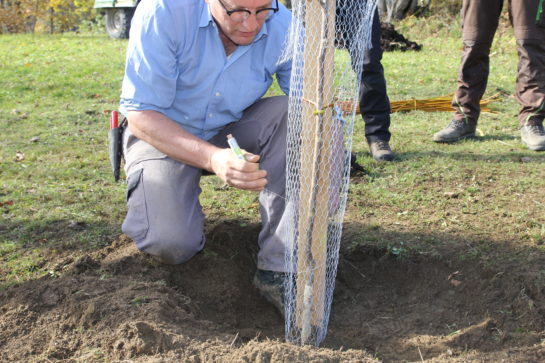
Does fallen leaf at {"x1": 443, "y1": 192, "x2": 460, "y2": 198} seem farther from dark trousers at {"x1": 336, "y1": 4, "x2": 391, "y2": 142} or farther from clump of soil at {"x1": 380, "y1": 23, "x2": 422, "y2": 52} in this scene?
clump of soil at {"x1": 380, "y1": 23, "x2": 422, "y2": 52}

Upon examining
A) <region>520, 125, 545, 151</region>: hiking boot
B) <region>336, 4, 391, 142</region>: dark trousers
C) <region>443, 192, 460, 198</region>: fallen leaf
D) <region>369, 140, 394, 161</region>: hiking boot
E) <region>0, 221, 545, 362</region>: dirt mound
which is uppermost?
<region>336, 4, 391, 142</region>: dark trousers

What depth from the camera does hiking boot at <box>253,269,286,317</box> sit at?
2.61 m

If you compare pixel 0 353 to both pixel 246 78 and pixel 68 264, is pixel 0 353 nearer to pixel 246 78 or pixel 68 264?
pixel 68 264

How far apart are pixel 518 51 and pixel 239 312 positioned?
3160mm

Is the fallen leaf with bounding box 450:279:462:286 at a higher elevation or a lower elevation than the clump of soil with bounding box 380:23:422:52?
lower

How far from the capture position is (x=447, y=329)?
2484 millimetres

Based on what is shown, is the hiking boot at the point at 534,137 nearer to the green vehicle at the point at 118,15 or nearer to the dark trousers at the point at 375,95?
the dark trousers at the point at 375,95

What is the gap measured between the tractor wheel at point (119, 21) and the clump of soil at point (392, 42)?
7001 millimetres

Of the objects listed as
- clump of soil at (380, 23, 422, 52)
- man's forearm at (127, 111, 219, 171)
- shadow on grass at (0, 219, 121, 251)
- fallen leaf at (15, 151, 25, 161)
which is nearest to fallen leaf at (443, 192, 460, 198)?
man's forearm at (127, 111, 219, 171)

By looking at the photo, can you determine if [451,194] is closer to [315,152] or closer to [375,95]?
[375,95]

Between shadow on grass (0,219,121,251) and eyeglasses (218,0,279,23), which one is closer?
eyeglasses (218,0,279,23)

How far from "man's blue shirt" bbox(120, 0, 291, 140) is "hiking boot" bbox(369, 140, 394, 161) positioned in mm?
1699

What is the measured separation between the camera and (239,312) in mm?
2662

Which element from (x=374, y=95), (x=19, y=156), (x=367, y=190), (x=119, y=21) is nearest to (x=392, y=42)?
(x=374, y=95)
